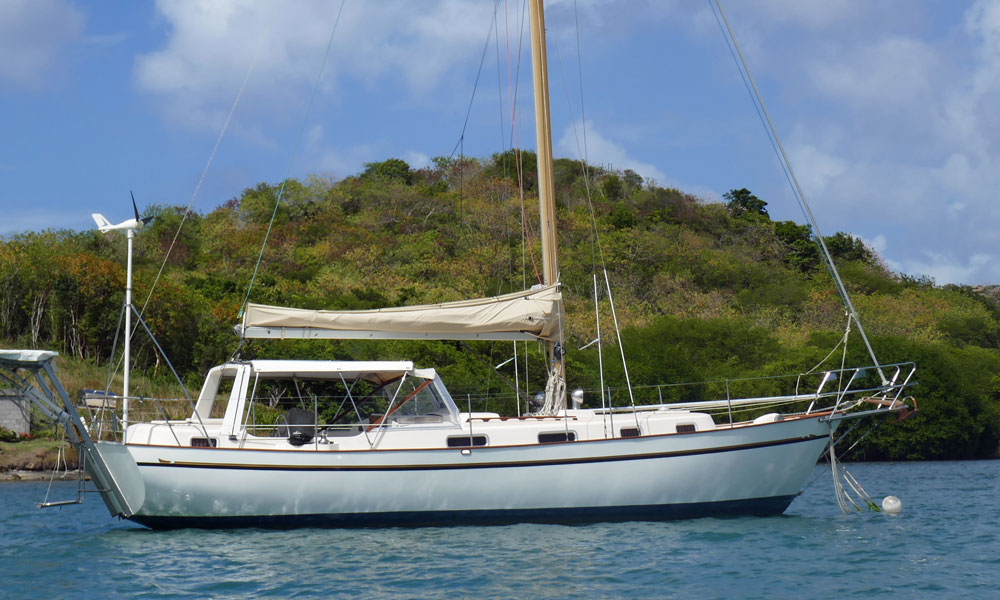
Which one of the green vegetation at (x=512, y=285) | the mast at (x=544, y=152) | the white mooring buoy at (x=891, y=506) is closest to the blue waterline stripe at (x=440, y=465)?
the green vegetation at (x=512, y=285)

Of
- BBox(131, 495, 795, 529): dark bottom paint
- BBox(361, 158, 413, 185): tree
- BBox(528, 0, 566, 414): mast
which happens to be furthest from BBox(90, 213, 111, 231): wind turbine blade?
BBox(361, 158, 413, 185): tree

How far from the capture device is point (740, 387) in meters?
35.6

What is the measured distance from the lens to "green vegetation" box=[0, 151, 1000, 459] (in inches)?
1367

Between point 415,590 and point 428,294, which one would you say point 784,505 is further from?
point 428,294

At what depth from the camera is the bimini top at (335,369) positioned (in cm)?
1505

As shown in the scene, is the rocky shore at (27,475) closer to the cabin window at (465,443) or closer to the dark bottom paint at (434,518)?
the dark bottom paint at (434,518)

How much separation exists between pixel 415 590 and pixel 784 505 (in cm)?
755

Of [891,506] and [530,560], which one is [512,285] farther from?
[530,560]

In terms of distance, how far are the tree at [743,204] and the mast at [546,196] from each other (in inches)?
2436

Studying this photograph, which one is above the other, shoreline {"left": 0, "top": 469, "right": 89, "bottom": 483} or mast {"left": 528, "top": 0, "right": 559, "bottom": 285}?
mast {"left": 528, "top": 0, "right": 559, "bottom": 285}

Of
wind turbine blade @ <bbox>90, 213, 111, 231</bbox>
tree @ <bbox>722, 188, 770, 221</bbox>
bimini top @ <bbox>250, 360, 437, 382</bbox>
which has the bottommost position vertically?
bimini top @ <bbox>250, 360, 437, 382</bbox>

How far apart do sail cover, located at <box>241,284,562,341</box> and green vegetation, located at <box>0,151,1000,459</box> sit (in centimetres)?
129

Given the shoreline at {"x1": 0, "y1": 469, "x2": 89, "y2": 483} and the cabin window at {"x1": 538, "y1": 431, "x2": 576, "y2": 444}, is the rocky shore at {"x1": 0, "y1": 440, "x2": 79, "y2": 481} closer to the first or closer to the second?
the shoreline at {"x1": 0, "y1": 469, "x2": 89, "y2": 483}

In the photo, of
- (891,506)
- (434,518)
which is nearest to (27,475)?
(434,518)
